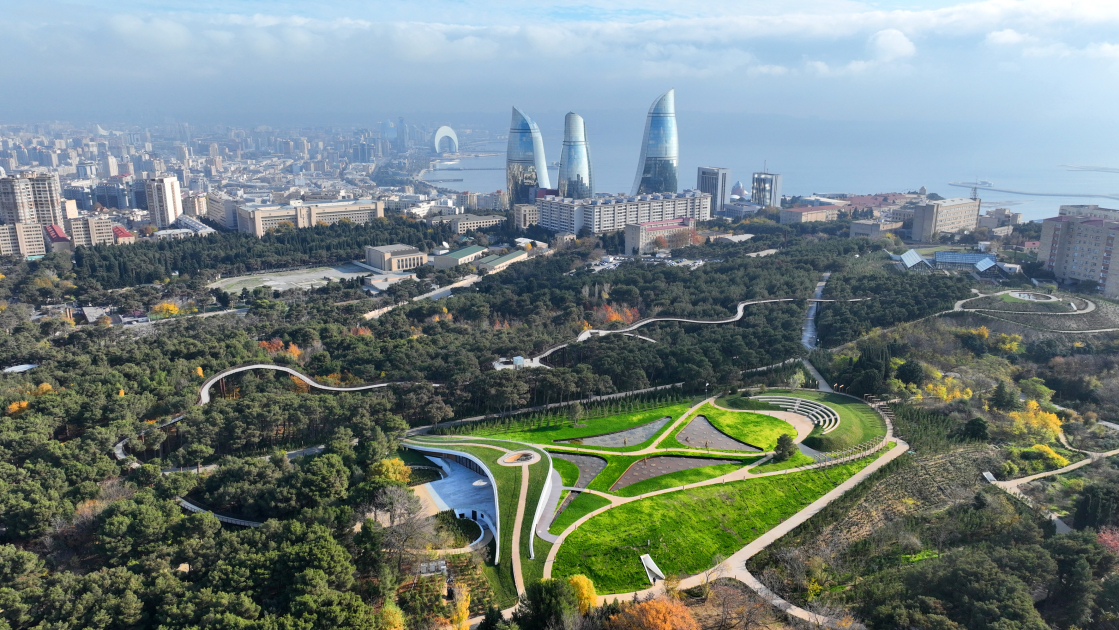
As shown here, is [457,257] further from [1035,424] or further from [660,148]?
[1035,424]

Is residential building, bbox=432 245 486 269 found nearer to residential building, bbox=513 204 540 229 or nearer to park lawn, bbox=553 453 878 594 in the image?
residential building, bbox=513 204 540 229

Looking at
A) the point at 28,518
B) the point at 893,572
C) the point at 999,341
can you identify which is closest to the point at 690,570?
the point at 893,572

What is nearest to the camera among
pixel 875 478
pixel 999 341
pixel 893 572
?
pixel 893 572

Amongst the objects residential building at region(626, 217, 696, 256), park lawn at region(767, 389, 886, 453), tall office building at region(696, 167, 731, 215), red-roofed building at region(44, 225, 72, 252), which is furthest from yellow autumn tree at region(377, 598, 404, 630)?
tall office building at region(696, 167, 731, 215)

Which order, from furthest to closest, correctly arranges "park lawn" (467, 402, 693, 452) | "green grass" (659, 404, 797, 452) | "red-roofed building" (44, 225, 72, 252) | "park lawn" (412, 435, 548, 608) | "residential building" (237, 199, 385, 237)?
"residential building" (237, 199, 385, 237) → "red-roofed building" (44, 225, 72, 252) → "park lawn" (467, 402, 693, 452) → "green grass" (659, 404, 797, 452) → "park lawn" (412, 435, 548, 608)

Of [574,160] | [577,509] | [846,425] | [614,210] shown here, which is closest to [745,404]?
[846,425]

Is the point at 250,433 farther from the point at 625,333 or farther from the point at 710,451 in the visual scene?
the point at 625,333
